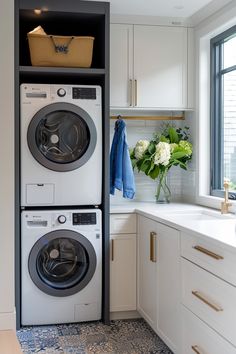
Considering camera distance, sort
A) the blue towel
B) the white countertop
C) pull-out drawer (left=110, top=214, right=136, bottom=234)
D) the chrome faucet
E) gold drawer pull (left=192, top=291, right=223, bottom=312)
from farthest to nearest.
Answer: the blue towel, pull-out drawer (left=110, top=214, right=136, bottom=234), the chrome faucet, the white countertop, gold drawer pull (left=192, top=291, right=223, bottom=312)

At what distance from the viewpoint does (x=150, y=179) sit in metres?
4.27

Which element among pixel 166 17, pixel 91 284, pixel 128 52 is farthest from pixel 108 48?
pixel 91 284

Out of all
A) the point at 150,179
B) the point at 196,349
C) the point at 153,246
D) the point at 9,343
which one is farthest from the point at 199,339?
the point at 150,179

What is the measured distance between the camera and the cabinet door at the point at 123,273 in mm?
3623

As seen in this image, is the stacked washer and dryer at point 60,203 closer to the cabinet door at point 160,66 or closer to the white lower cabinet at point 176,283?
A: the white lower cabinet at point 176,283

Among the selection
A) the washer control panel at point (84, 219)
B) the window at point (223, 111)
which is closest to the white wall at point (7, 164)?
the washer control panel at point (84, 219)

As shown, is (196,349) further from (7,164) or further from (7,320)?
(7,164)

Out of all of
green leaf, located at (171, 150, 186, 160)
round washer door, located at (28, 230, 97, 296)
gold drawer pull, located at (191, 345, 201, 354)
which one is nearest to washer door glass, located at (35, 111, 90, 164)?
round washer door, located at (28, 230, 97, 296)

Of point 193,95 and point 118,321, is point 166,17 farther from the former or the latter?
point 118,321

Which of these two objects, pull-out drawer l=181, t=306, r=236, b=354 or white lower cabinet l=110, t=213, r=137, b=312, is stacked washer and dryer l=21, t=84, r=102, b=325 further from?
pull-out drawer l=181, t=306, r=236, b=354

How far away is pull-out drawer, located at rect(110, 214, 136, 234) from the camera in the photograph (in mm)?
3611

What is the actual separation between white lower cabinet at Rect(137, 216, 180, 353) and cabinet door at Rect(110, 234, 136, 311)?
0.19 feet

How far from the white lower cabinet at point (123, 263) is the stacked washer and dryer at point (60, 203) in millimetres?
111

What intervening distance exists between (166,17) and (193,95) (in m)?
0.66
